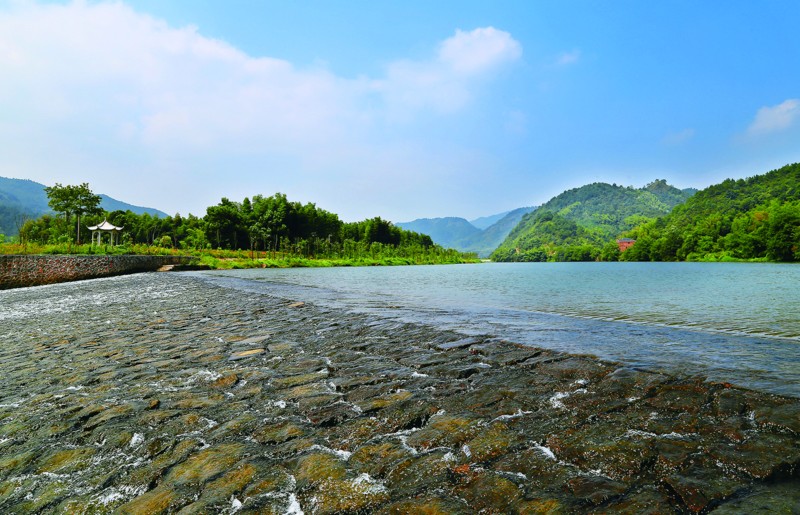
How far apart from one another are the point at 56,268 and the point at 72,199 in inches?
2032

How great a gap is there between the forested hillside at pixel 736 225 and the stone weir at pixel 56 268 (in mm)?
120965

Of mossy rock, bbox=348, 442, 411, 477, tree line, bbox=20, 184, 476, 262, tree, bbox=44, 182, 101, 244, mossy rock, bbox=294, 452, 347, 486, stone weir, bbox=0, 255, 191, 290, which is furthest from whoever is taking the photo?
tree line, bbox=20, 184, 476, 262

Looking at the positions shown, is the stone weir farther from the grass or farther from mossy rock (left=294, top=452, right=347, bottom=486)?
mossy rock (left=294, top=452, right=347, bottom=486)

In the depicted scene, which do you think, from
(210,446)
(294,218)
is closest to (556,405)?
(210,446)

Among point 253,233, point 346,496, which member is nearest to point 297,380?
point 346,496

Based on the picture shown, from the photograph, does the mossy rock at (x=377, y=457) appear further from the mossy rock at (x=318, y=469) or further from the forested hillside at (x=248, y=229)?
the forested hillside at (x=248, y=229)

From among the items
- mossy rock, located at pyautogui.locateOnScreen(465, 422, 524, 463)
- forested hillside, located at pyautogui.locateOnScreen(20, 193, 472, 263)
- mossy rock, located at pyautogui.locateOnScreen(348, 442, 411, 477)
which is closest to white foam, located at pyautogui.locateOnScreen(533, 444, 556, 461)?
mossy rock, located at pyautogui.locateOnScreen(465, 422, 524, 463)

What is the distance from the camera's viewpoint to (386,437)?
3746mm

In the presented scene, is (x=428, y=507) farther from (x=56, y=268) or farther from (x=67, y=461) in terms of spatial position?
(x=56, y=268)

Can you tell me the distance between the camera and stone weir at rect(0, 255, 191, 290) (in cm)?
2705

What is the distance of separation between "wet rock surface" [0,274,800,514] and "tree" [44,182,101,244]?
81.8 meters

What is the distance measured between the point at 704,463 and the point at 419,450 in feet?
7.17

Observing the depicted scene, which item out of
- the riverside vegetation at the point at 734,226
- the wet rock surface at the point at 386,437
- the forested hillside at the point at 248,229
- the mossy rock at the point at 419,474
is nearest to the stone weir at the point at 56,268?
the wet rock surface at the point at 386,437

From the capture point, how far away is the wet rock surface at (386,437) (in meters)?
2.79
